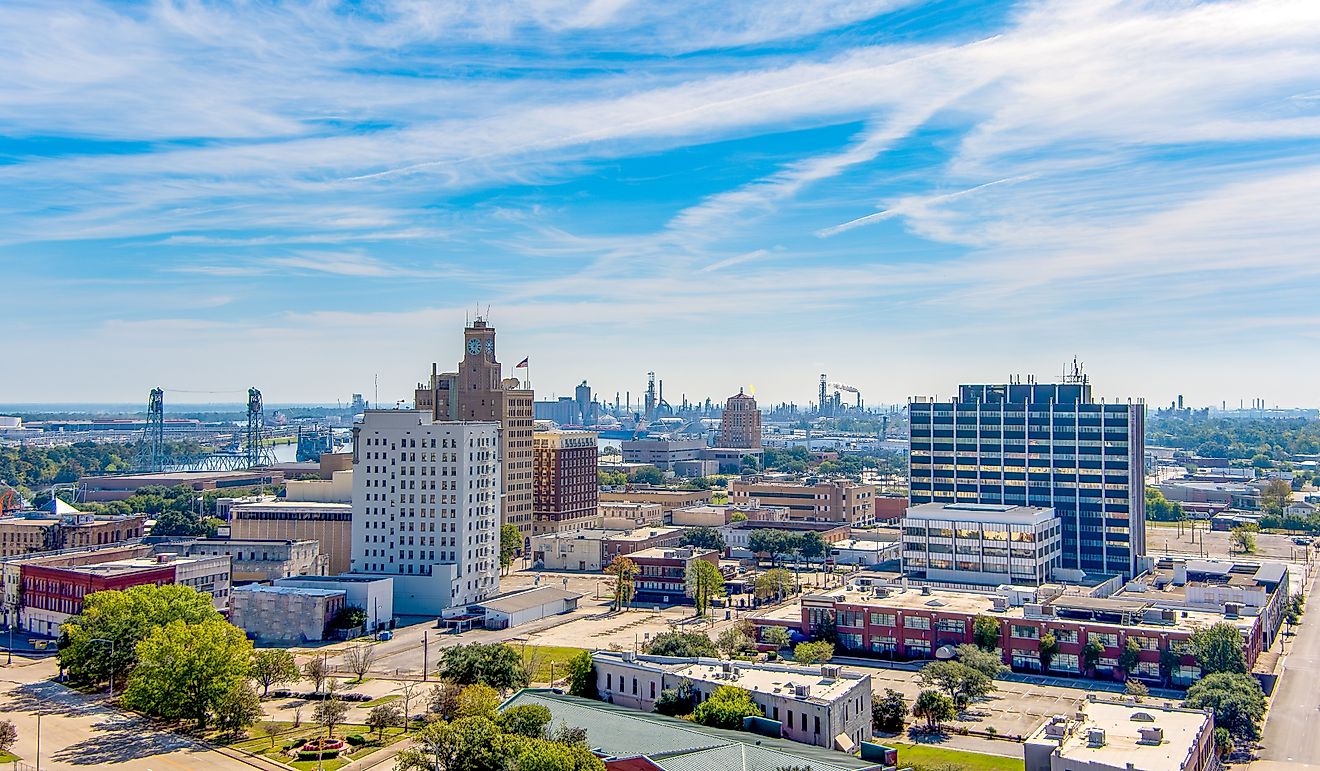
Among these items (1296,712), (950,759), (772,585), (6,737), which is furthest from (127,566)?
(1296,712)

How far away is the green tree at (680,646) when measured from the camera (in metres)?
63.8

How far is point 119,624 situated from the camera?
65.4m

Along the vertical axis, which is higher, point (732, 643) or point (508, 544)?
point (508, 544)

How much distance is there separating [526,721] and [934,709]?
22055mm

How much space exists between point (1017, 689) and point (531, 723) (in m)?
33.7

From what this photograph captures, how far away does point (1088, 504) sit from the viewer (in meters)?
106

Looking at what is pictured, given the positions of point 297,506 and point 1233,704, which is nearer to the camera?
point 1233,704

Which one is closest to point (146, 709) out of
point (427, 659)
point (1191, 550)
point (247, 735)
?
point (247, 735)

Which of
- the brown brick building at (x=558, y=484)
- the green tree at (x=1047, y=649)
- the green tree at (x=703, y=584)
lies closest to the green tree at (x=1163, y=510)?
the brown brick building at (x=558, y=484)

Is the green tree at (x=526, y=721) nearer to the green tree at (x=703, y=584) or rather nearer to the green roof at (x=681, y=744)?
the green roof at (x=681, y=744)

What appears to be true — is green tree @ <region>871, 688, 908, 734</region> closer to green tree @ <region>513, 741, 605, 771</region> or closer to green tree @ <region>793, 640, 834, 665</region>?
green tree @ <region>793, 640, 834, 665</region>

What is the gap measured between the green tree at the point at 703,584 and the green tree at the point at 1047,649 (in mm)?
28260

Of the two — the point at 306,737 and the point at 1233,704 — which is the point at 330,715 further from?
the point at 1233,704

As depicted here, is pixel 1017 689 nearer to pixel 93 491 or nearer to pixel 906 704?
pixel 906 704
